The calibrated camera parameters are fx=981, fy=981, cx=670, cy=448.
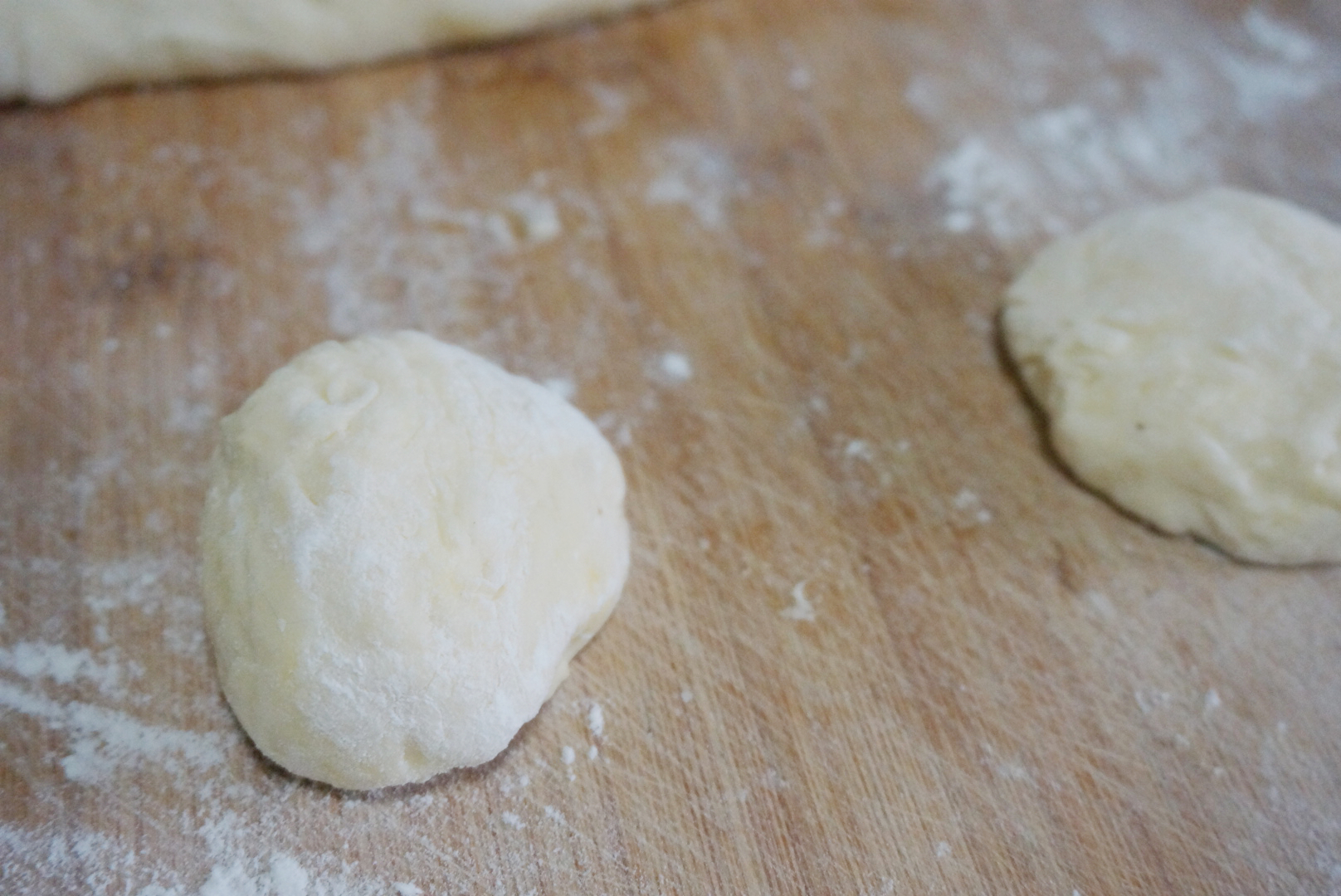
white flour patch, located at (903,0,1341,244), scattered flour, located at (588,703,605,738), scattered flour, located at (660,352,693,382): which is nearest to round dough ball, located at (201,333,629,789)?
scattered flour, located at (588,703,605,738)

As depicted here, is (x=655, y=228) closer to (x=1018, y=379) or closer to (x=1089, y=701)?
(x=1018, y=379)

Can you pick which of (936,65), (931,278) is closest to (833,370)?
(931,278)

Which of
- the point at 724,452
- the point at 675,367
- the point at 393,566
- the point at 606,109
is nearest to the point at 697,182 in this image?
the point at 606,109

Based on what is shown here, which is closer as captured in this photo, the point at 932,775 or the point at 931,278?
the point at 932,775

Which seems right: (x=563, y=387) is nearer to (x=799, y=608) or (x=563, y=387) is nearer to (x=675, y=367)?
(x=675, y=367)

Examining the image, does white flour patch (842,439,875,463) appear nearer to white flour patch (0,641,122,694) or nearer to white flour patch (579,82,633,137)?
white flour patch (579,82,633,137)

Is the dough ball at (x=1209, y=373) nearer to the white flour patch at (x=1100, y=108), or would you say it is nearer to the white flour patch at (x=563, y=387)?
the white flour patch at (x=1100, y=108)

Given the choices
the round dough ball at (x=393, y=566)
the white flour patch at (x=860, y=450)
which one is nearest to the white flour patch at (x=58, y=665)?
the round dough ball at (x=393, y=566)
